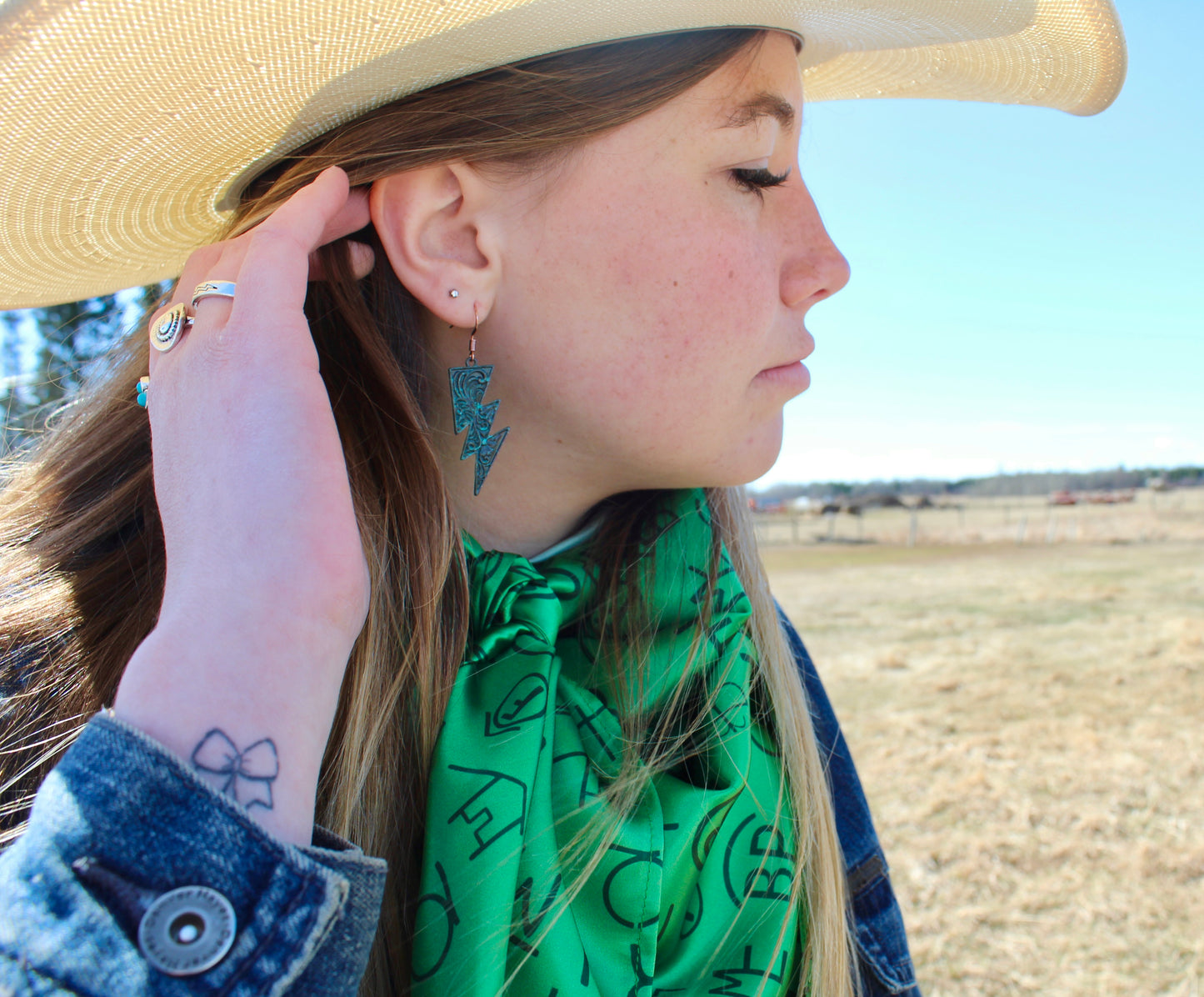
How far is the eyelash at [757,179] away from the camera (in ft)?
4.17

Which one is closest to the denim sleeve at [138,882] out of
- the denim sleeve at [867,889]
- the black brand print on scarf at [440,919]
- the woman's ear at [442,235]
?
the black brand print on scarf at [440,919]

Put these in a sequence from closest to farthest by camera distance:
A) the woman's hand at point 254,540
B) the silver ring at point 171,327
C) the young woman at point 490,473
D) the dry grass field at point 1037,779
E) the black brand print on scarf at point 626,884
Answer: the woman's hand at point 254,540 → the young woman at point 490,473 → the silver ring at point 171,327 → the black brand print on scarf at point 626,884 → the dry grass field at point 1037,779

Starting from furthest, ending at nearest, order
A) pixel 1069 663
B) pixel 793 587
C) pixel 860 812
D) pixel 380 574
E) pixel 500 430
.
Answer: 1. pixel 793 587
2. pixel 1069 663
3. pixel 860 812
4. pixel 500 430
5. pixel 380 574

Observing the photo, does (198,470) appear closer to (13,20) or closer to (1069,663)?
(13,20)

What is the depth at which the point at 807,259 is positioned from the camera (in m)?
1.35

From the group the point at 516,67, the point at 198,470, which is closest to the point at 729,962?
the point at 198,470

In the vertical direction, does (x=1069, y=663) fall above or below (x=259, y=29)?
above

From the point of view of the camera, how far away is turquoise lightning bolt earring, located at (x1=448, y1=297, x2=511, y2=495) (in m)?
1.30

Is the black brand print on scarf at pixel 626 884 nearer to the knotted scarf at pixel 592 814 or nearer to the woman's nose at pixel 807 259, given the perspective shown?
the knotted scarf at pixel 592 814

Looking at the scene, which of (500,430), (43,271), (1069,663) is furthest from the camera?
(1069,663)

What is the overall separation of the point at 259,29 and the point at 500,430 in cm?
67

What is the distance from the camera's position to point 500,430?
1351 millimetres

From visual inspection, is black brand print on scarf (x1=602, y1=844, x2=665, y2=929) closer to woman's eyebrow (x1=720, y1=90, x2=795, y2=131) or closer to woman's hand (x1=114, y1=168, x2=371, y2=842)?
woman's hand (x1=114, y1=168, x2=371, y2=842)

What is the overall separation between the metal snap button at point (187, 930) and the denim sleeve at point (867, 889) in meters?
1.35
